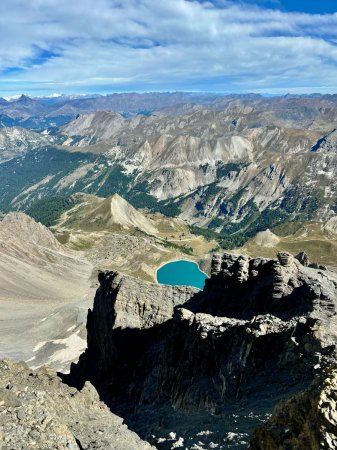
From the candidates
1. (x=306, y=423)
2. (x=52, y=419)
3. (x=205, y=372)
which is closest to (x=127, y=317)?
(x=205, y=372)

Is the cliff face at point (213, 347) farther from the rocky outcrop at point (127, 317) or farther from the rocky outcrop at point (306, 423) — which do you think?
the rocky outcrop at point (306, 423)

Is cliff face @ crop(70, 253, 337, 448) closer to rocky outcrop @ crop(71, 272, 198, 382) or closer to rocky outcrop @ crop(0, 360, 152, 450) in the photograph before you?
rocky outcrop @ crop(71, 272, 198, 382)

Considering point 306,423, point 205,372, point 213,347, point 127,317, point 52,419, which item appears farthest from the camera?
point 127,317

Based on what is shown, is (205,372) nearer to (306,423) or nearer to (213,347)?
(213,347)

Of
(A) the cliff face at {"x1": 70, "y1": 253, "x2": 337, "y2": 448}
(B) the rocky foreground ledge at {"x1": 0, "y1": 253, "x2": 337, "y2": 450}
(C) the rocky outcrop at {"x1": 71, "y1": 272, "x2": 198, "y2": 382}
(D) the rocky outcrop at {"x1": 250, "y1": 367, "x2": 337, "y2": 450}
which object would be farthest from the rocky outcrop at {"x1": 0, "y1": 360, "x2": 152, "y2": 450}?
(C) the rocky outcrop at {"x1": 71, "y1": 272, "x2": 198, "y2": 382}

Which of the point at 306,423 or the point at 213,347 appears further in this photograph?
the point at 213,347

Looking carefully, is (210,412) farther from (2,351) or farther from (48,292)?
(48,292)

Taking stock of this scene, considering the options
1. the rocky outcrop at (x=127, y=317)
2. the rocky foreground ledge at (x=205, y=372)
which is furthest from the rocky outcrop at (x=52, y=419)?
the rocky outcrop at (x=127, y=317)
